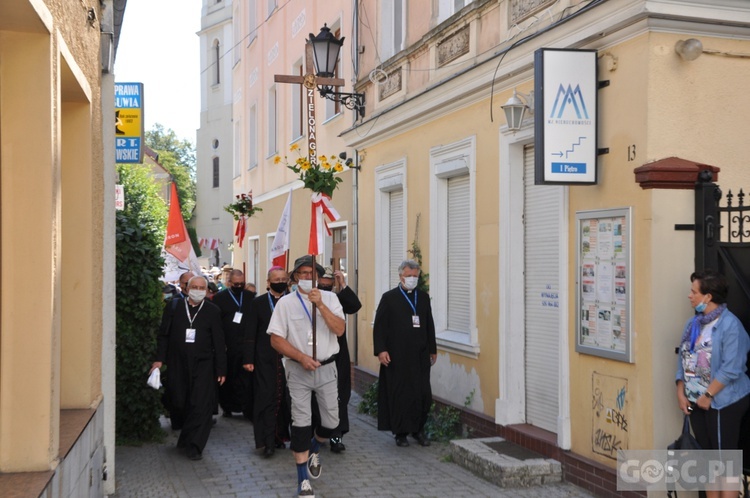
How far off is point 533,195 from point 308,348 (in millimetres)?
2886

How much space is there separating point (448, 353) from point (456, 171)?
7.21 ft

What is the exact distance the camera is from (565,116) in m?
7.57

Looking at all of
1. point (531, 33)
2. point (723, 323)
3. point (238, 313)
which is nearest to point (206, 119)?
point (238, 313)

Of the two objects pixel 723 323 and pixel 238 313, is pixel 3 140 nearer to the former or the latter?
pixel 723 323

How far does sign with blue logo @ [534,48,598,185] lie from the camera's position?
24.7 ft

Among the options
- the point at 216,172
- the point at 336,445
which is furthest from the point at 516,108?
the point at 216,172

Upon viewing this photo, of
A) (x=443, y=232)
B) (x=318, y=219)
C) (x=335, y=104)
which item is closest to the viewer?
(x=318, y=219)

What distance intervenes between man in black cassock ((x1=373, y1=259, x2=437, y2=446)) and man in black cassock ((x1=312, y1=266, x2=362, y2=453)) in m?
0.37

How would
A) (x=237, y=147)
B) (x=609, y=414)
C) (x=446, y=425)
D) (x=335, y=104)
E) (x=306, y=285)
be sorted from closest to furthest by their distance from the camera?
(x=609, y=414) < (x=306, y=285) < (x=446, y=425) < (x=335, y=104) < (x=237, y=147)

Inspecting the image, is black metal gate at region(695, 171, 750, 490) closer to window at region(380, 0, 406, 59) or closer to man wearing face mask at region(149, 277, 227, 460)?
man wearing face mask at region(149, 277, 227, 460)

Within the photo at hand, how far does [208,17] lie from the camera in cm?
4516

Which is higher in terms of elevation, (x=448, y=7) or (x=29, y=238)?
(x=448, y=7)

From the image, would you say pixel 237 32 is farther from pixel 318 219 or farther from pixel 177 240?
pixel 318 219

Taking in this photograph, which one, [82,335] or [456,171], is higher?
[456,171]
